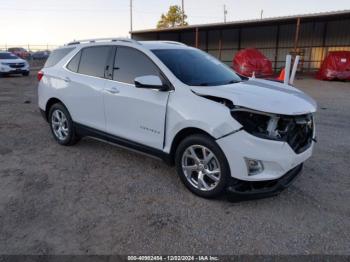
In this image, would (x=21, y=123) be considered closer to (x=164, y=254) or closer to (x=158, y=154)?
(x=158, y=154)

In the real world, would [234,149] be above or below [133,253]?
above

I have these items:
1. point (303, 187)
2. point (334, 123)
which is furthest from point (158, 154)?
point (334, 123)

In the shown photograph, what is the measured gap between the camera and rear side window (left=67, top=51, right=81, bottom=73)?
5.18m

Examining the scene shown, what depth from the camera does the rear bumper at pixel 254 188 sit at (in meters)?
3.34

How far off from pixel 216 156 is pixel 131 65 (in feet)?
6.04

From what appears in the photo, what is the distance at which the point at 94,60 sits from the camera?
4891mm

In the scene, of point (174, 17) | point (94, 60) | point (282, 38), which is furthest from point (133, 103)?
point (174, 17)

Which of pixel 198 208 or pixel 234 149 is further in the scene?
pixel 198 208

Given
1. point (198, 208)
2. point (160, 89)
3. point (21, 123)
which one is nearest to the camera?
point (198, 208)

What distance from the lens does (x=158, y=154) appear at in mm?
4051

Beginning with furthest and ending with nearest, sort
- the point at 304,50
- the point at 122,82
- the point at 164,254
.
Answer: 1. the point at 304,50
2. the point at 122,82
3. the point at 164,254

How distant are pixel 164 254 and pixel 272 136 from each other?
160 cm

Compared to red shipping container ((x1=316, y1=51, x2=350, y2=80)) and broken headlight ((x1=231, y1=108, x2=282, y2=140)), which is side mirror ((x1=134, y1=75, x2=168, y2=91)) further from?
red shipping container ((x1=316, y1=51, x2=350, y2=80))

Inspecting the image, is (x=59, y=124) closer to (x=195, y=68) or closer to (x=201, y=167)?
(x=195, y=68)
